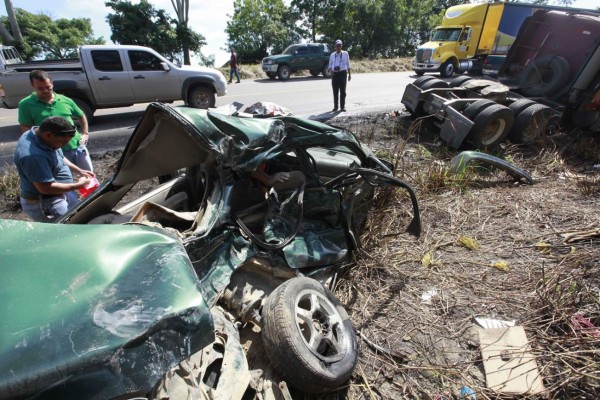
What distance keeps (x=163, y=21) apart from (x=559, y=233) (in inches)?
1049

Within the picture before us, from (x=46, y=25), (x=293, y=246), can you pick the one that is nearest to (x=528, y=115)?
(x=293, y=246)

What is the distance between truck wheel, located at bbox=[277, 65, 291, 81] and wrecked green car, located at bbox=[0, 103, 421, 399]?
51.5ft

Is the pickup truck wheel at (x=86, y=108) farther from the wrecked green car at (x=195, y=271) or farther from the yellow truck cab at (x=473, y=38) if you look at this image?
the yellow truck cab at (x=473, y=38)

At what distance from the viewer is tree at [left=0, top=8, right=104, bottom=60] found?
2889cm

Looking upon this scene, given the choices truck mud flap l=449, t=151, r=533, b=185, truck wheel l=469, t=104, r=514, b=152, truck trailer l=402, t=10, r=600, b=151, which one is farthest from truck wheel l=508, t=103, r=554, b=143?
truck mud flap l=449, t=151, r=533, b=185

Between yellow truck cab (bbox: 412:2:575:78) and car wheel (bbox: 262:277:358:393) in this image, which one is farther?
yellow truck cab (bbox: 412:2:575:78)

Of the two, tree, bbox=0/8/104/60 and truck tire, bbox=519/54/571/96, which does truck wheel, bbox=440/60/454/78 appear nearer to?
truck tire, bbox=519/54/571/96

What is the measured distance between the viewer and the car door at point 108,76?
28.0 feet

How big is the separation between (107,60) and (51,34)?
29773 millimetres

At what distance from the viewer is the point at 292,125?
2859 mm

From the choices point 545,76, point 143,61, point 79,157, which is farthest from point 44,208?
point 545,76

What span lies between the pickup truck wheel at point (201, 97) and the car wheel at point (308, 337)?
335 inches

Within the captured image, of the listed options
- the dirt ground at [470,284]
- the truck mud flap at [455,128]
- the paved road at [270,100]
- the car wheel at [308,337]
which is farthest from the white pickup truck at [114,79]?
the car wheel at [308,337]

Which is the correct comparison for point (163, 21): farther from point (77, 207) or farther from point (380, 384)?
point (380, 384)
